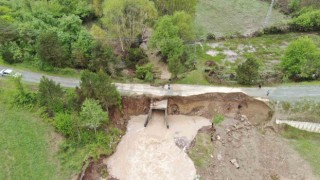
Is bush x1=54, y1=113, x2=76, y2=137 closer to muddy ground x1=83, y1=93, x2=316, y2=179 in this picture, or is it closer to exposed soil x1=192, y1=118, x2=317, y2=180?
muddy ground x1=83, y1=93, x2=316, y2=179

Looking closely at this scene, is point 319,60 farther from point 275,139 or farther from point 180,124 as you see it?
point 180,124

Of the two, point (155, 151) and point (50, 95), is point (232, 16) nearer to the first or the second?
point (155, 151)

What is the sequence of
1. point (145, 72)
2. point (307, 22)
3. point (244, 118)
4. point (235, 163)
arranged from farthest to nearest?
point (307, 22), point (145, 72), point (244, 118), point (235, 163)

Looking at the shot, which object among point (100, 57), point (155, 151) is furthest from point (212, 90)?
point (100, 57)

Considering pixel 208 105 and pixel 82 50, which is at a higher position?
pixel 82 50

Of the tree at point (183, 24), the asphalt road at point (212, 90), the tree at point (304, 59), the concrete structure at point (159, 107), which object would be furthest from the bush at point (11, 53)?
the tree at point (304, 59)

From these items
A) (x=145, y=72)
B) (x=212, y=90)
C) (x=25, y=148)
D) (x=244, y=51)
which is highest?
(x=244, y=51)

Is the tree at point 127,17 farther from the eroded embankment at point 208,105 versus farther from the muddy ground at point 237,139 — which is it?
the muddy ground at point 237,139
